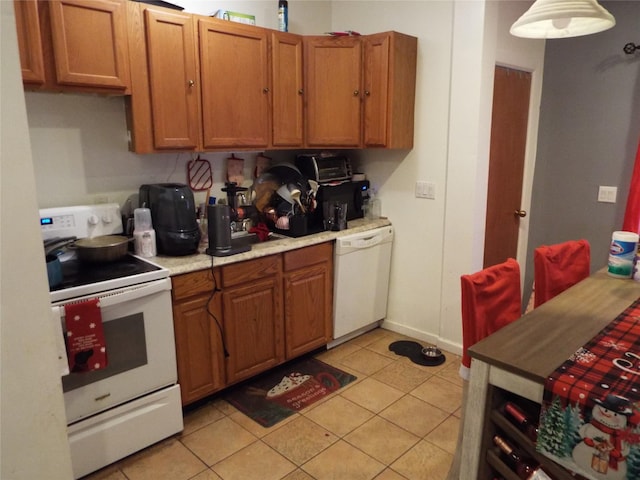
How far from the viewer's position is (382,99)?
308 cm

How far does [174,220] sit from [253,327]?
0.78 metres

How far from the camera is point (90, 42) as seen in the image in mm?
2131

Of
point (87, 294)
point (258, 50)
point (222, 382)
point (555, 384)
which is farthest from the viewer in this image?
point (258, 50)

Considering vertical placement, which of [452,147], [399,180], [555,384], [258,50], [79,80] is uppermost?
[258,50]

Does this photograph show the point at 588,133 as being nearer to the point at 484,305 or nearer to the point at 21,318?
the point at 484,305

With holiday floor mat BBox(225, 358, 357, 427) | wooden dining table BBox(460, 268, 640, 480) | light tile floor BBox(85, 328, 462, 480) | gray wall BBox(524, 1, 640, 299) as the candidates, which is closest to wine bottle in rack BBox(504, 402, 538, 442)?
wooden dining table BBox(460, 268, 640, 480)

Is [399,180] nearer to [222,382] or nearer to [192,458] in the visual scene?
[222,382]

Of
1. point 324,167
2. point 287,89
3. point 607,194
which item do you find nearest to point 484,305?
point 324,167

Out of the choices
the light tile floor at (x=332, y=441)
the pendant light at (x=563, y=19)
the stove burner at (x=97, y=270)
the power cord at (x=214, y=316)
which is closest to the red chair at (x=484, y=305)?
the light tile floor at (x=332, y=441)

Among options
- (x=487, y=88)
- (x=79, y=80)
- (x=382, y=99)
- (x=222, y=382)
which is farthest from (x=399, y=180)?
(x=79, y=80)

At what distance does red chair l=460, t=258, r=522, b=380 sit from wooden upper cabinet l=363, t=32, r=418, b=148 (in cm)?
152

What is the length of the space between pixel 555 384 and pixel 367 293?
221cm

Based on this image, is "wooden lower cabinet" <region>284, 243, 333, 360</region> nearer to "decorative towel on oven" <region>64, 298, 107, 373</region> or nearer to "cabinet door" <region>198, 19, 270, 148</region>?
"cabinet door" <region>198, 19, 270, 148</region>

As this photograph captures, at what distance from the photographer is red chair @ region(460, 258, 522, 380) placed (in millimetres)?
1719
